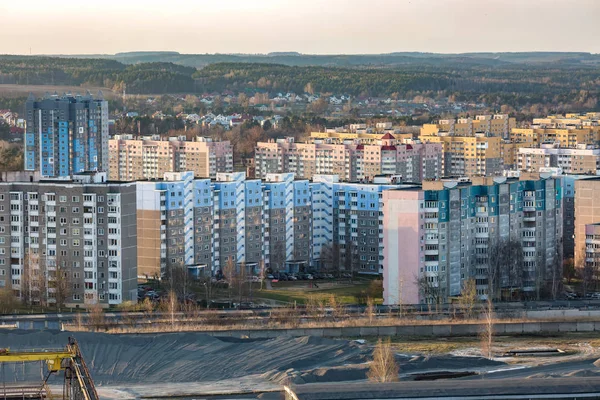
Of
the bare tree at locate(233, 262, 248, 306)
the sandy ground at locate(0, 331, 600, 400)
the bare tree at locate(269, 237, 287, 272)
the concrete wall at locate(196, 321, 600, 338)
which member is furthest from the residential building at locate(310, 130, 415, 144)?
the sandy ground at locate(0, 331, 600, 400)

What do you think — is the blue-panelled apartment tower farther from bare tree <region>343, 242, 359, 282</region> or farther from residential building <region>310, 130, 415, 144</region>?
bare tree <region>343, 242, 359, 282</region>

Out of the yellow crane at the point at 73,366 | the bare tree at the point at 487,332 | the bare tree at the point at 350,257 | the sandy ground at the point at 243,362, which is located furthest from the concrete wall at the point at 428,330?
the yellow crane at the point at 73,366

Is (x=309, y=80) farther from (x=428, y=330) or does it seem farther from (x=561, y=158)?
(x=428, y=330)

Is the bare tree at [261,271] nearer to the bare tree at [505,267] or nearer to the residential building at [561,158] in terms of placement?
the bare tree at [505,267]

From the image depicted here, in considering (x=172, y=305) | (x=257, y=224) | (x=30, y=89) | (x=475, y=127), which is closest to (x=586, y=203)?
(x=257, y=224)

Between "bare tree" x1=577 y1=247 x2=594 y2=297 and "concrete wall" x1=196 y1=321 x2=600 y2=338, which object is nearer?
"concrete wall" x1=196 y1=321 x2=600 y2=338

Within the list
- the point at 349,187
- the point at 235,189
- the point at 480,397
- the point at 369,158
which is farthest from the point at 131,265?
the point at 369,158

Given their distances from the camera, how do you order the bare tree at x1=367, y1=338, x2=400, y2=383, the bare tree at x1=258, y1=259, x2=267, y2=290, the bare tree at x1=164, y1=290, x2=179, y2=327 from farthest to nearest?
the bare tree at x1=258, y1=259, x2=267, y2=290 → the bare tree at x1=164, y1=290, x2=179, y2=327 → the bare tree at x1=367, y1=338, x2=400, y2=383
